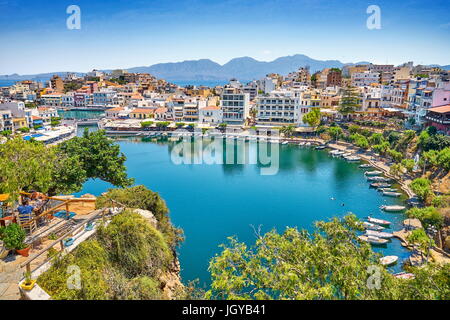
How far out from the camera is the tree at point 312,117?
34.6 meters

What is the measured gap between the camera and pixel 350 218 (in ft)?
21.1

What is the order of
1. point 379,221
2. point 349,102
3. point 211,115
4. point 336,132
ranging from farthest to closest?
point 211,115 → point 349,102 → point 336,132 → point 379,221

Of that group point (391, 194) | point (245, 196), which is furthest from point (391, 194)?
point (245, 196)

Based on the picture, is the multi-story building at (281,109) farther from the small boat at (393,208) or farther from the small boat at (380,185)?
the small boat at (393,208)

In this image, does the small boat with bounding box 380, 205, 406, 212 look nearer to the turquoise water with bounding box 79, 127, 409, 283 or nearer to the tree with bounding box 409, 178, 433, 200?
the turquoise water with bounding box 79, 127, 409, 283

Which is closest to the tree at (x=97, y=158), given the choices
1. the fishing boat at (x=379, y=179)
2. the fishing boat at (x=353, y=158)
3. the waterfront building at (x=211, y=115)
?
the fishing boat at (x=379, y=179)

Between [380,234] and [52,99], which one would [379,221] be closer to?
[380,234]

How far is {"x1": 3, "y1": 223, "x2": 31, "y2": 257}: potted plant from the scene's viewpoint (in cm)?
507

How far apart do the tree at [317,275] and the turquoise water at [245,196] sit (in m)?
6.55

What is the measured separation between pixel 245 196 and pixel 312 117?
717 inches

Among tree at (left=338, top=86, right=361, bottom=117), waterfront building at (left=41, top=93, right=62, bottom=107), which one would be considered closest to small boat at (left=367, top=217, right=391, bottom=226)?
tree at (left=338, top=86, right=361, bottom=117)

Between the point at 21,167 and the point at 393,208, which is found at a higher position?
the point at 21,167

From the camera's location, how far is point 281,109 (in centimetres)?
3872
